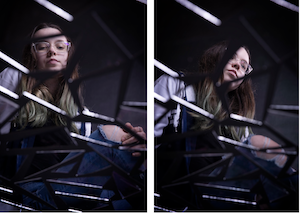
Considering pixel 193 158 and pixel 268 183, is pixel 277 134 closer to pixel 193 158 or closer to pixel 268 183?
pixel 268 183

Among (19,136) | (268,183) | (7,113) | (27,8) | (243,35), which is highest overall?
(27,8)

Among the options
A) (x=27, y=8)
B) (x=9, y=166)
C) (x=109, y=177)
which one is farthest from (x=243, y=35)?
(x=9, y=166)

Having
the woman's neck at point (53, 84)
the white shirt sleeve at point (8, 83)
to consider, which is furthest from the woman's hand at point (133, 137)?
the white shirt sleeve at point (8, 83)

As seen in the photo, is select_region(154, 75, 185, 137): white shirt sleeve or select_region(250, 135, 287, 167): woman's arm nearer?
select_region(250, 135, 287, 167): woman's arm

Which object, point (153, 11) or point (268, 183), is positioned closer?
point (268, 183)

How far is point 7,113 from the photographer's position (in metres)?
1.87

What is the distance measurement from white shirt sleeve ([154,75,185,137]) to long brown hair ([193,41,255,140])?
15 cm

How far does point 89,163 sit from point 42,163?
1.07 ft

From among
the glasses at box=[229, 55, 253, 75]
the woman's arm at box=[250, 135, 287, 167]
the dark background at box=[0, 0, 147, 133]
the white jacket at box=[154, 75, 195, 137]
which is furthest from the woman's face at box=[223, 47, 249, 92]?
the dark background at box=[0, 0, 147, 133]

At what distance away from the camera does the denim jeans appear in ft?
6.14

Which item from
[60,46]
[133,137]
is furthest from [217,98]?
[60,46]

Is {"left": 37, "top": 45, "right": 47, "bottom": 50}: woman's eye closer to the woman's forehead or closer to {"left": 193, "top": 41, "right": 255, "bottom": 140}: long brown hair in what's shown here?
the woman's forehead

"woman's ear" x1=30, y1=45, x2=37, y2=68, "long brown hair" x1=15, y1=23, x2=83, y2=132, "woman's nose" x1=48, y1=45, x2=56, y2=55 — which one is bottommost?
"long brown hair" x1=15, y1=23, x2=83, y2=132

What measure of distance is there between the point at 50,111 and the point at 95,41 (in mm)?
603
